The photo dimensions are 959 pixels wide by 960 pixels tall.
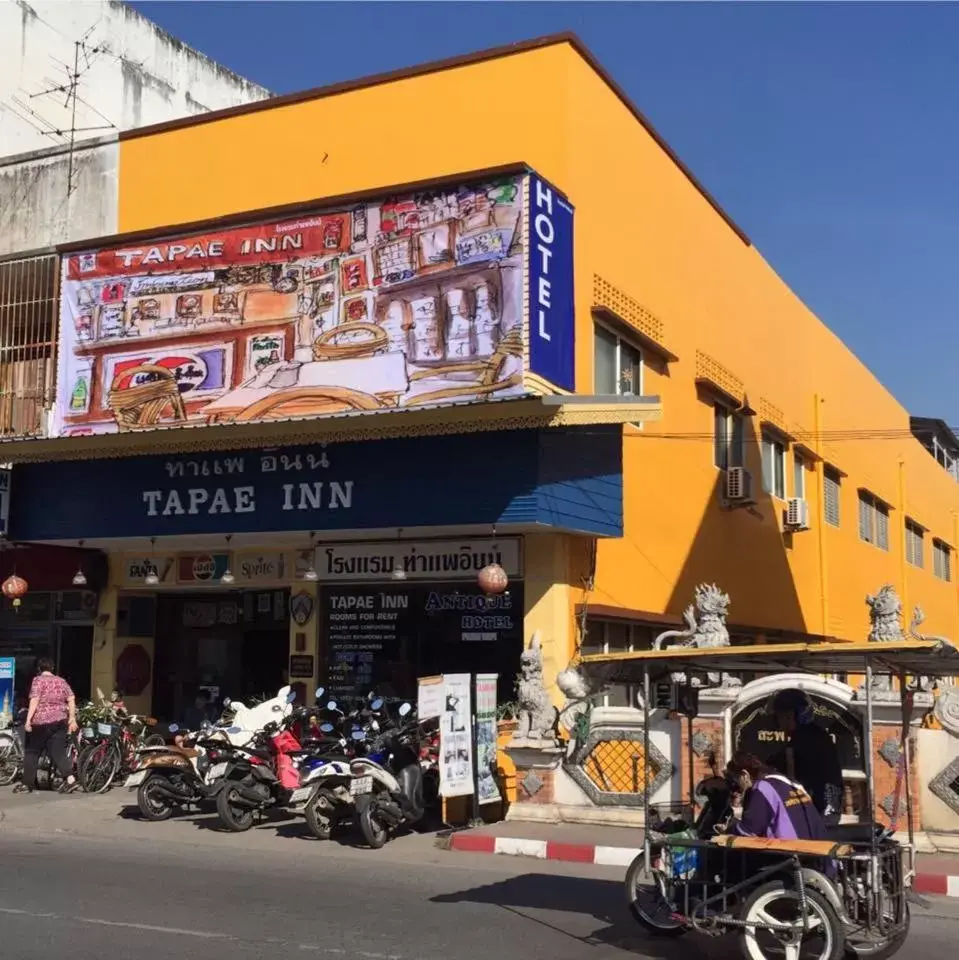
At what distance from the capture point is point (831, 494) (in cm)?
2909

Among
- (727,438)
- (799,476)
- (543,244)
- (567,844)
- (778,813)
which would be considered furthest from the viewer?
(799,476)

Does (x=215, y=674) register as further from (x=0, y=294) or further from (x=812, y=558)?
(x=812, y=558)

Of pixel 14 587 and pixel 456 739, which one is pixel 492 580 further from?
pixel 14 587

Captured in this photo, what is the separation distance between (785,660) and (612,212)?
10.6 m

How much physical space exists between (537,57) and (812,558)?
14392 mm

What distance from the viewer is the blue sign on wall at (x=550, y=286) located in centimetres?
1495

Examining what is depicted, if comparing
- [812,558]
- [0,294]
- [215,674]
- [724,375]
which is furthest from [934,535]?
[0,294]

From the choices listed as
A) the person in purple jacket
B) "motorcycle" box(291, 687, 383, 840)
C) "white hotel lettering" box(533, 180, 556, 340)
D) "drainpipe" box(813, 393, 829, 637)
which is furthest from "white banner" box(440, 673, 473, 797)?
"drainpipe" box(813, 393, 829, 637)

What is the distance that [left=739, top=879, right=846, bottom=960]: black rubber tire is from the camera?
7273mm

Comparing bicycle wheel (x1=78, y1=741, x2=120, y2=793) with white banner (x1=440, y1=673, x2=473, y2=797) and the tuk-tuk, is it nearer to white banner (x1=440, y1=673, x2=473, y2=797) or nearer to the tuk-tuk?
white banner (x1=440, y1=673, x2=473, y2=797)

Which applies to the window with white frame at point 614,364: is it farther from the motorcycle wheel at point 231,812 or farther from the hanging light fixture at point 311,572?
the motorcycle wheel at point 231,812

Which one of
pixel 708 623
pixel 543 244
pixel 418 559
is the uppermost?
pixel 543 244

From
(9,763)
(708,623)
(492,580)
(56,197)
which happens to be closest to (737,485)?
(708,623)

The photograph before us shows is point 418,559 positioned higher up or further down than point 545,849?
higher up
